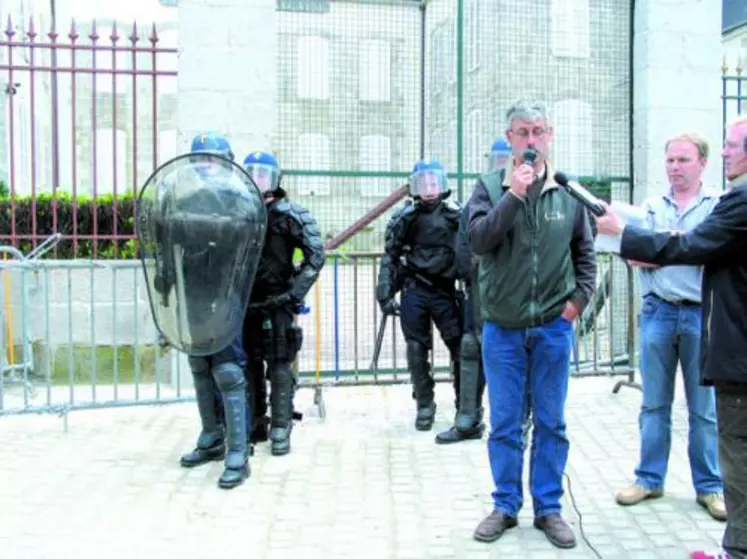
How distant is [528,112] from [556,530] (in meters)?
1.94

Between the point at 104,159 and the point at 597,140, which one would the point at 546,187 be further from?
the point at 104,159

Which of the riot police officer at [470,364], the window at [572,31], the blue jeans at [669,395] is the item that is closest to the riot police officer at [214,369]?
the riot police officer at [470,364]

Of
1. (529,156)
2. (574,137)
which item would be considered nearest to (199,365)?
(529,156)

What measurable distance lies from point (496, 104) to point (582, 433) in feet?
13.4

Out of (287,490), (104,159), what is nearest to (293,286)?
(287,490)

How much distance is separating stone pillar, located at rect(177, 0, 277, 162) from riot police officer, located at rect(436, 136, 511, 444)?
8.23ft

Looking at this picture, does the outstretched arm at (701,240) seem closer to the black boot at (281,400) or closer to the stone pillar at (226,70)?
the black boot at (281,400)

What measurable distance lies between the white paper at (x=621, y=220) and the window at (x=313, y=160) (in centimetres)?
454

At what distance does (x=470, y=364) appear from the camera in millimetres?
6398

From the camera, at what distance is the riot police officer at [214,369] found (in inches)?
197

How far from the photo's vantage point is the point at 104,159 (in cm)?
1716

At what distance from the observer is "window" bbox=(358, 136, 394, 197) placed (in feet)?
28.9

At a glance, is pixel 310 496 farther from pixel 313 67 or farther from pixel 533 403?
pixel 313 67

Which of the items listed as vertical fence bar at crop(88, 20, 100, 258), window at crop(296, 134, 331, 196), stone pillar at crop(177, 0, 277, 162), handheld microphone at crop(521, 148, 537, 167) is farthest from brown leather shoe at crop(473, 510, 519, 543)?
vertical fence bar at crop(88, 20, 100, 258)
